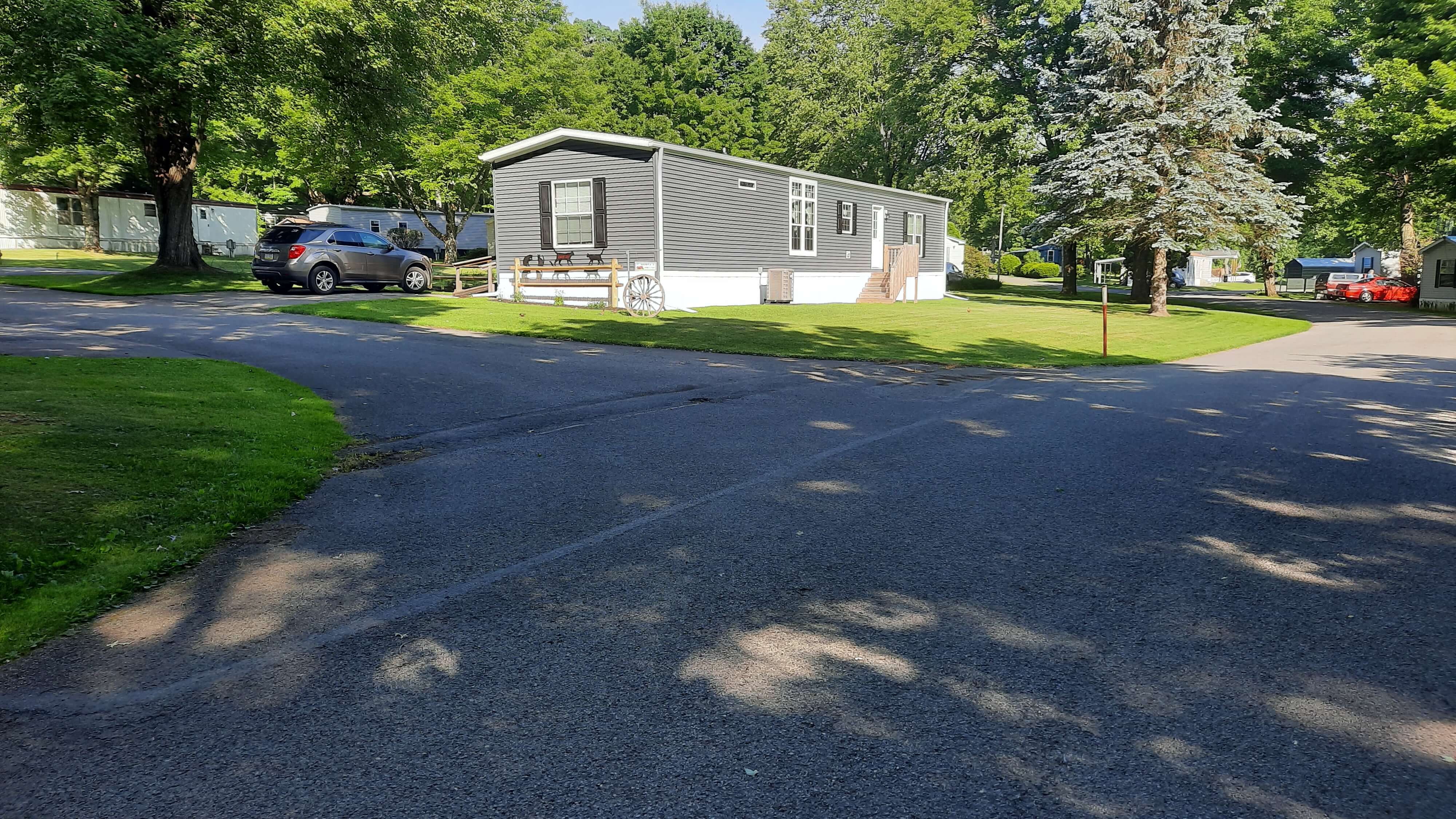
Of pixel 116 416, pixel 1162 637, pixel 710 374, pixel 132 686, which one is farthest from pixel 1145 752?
pixel 710 374

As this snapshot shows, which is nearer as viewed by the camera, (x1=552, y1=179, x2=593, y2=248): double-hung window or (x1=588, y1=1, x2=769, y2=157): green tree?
(x1=552, y1=179, x2=593, y2=248): double-hung window

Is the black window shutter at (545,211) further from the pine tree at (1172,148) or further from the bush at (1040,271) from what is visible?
the bush at (1040,271)

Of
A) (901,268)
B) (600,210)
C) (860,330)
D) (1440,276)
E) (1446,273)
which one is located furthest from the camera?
(1440,276)

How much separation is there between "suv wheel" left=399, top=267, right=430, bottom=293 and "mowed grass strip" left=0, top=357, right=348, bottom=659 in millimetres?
16481

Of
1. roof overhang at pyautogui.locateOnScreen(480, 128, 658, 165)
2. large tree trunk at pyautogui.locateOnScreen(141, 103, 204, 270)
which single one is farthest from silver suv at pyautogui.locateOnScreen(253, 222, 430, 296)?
large tree trunk at pyautogui.locateOnScreen(141, 103, 204, 270)

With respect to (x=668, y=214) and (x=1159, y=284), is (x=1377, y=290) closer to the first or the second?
(x=1159, y=284)

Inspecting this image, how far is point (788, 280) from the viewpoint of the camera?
27.8m

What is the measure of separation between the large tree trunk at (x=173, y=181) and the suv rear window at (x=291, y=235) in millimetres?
5297

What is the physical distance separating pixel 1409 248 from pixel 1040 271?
37.0 meters

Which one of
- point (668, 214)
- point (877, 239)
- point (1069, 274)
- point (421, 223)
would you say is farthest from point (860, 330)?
point (421, 223)

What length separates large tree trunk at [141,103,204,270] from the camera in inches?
1000

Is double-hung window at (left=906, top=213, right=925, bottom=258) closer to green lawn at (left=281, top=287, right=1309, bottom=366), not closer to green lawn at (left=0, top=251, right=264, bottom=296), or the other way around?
green lawn at (left=281, top=287, right=1309, bottom=366)

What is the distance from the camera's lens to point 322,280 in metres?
23.0

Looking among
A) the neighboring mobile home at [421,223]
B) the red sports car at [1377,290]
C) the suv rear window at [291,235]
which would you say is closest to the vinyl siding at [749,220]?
the suv rear window at [291,235]
